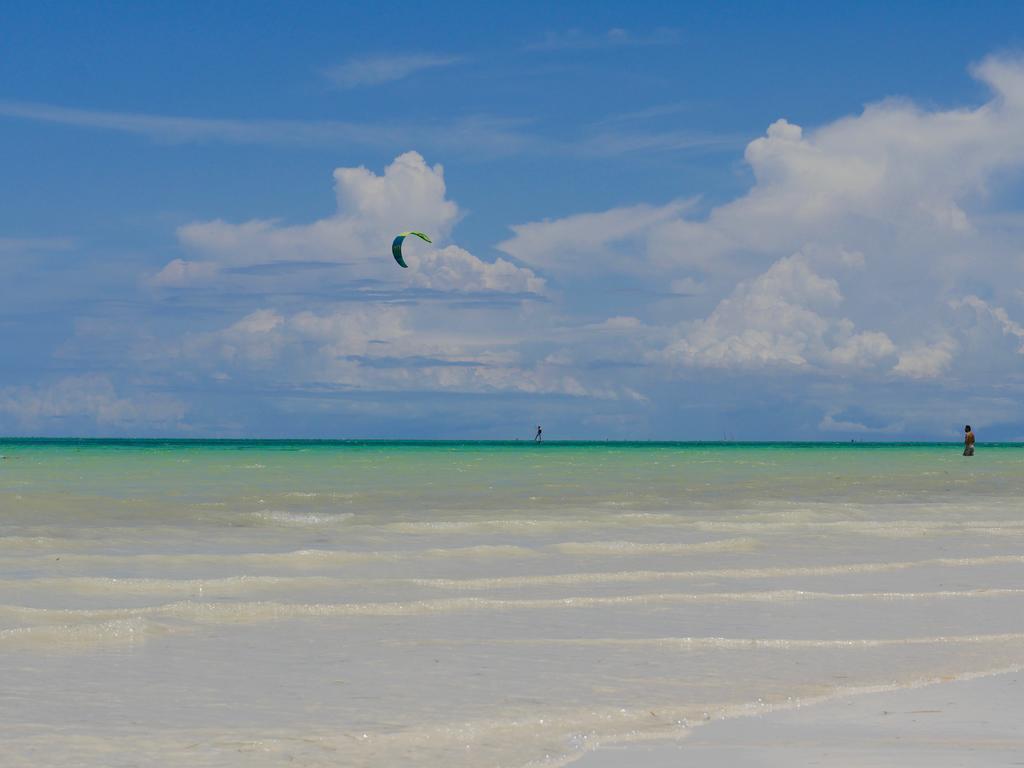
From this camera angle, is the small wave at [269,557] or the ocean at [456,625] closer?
the ocean at [456,625]

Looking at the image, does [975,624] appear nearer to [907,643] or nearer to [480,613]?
[907,643]

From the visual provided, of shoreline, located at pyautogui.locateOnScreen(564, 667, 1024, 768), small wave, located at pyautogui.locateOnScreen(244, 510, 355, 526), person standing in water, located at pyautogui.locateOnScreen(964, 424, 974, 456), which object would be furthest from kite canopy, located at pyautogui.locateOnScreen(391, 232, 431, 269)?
person standing in water, located at pyautogui.locateOnScreen(964, 424, 974, 456)

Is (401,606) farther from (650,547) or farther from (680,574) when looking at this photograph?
(650,547)

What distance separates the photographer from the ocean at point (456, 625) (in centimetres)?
751

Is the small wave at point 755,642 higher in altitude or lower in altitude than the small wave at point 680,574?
lower

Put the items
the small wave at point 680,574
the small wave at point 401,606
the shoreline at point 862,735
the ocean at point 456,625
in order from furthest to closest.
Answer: the small wave at point 680,574, the small wave at point 401,606, the ocean at point 456,625, the shoreline at point 862,735

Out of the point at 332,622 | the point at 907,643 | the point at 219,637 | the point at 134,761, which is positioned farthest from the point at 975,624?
the point at 134,761

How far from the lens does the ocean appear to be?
296 inches

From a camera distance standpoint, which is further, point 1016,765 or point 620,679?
point 620,679

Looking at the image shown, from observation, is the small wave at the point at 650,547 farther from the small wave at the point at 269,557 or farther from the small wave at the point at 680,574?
the small wave at the point at 680,574

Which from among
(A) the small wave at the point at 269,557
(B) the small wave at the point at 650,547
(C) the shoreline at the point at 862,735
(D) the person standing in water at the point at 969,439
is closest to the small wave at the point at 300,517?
(A) the small wave at the point at 269,557

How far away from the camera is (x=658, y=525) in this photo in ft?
72.3

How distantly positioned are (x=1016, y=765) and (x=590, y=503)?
2113cm

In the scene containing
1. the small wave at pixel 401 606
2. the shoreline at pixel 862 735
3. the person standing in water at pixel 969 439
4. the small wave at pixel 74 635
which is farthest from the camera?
the person standing in water at pixel 969 439
